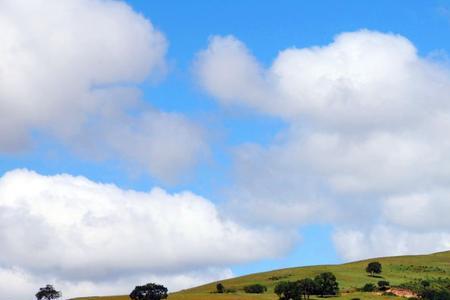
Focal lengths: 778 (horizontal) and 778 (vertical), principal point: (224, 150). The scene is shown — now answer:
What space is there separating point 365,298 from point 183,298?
32206 millimetres

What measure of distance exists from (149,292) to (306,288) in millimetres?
28329

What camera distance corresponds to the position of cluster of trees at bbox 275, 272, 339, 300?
443ft

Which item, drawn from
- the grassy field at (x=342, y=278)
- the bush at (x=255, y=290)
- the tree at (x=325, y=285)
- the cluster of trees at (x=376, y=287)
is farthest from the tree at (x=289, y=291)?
the cluster of trees at (x=376, y=287)

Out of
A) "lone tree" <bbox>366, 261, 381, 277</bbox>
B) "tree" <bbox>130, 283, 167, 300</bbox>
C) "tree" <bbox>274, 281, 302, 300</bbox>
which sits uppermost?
"lone tree" <bbox>366, 261, 381, 277</bbox>

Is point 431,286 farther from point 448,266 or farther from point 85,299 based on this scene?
point 85,299

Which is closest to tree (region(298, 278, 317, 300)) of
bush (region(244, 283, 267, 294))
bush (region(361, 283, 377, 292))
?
bush (region(361, 283, 377, 292))

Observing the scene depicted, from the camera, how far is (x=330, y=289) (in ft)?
473

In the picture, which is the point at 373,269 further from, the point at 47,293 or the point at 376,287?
the point at 47,293

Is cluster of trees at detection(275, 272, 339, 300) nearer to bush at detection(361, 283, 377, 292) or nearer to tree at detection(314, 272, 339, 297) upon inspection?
tree at detection(314, 272, 339, 297)

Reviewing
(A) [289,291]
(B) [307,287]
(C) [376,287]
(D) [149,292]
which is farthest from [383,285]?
(D) [149,292]

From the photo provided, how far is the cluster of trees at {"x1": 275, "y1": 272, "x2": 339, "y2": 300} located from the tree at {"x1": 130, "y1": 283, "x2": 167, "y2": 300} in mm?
20712

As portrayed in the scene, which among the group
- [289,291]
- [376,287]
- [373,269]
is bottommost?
[289,291]

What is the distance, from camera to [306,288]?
5546 inches

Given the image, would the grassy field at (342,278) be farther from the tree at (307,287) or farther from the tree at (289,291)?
the tree at (307,287)
